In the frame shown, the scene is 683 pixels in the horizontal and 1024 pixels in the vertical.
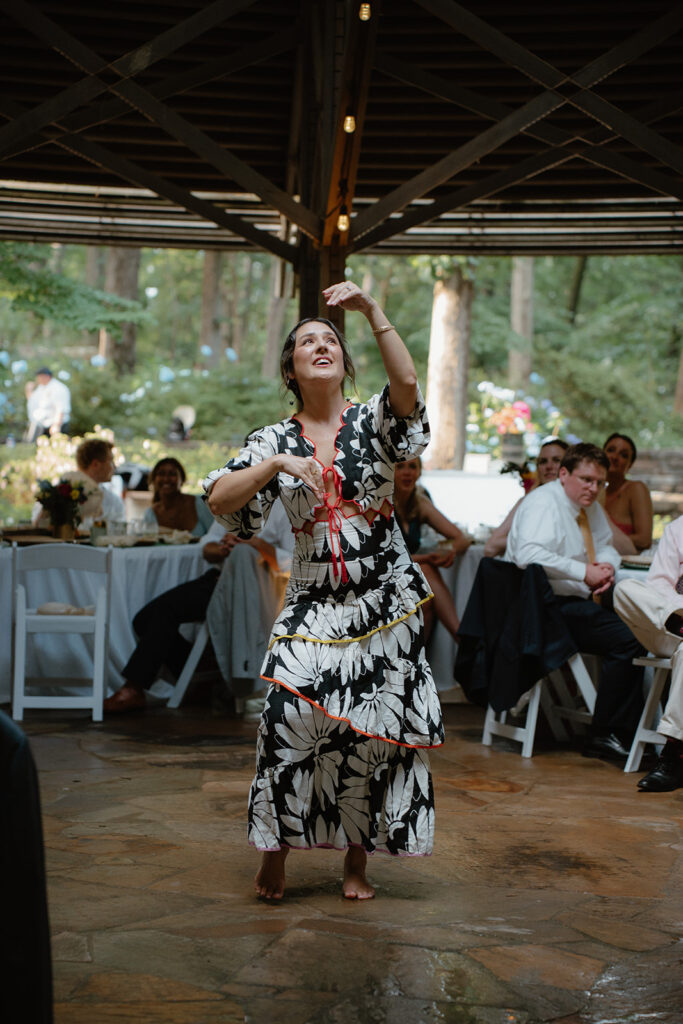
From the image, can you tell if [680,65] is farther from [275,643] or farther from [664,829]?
[275,643]

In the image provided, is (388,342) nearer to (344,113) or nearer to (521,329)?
(344,113)

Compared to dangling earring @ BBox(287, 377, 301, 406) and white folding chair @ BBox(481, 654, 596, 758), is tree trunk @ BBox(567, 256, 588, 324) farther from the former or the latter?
dangling earring @ BBox(287, 377, 301, 406)

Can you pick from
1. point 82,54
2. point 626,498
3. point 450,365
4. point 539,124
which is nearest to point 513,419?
point 450,365

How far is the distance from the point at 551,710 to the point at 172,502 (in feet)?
9.16

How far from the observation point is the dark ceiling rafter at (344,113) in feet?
21.0

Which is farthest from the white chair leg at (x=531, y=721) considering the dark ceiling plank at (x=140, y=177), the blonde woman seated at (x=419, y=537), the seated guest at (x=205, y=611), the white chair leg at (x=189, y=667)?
the dark ceiling plank at (x=140, y=177)

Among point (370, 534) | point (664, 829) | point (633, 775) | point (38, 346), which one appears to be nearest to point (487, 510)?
A: point (633, 775)

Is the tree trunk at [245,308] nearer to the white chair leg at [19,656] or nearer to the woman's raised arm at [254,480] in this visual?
the white chair leg at [19,656]

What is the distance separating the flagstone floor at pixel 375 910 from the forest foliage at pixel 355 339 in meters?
12.2

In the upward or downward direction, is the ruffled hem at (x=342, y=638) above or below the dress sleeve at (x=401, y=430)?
below

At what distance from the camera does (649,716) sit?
5191mm

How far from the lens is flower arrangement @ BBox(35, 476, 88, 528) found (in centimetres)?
670

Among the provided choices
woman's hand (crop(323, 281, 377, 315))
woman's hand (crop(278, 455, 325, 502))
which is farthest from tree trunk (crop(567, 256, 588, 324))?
woman's hand (crop(278, 455, 325, 502))

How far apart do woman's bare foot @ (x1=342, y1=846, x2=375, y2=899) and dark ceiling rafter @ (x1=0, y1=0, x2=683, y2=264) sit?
13.3 ft
